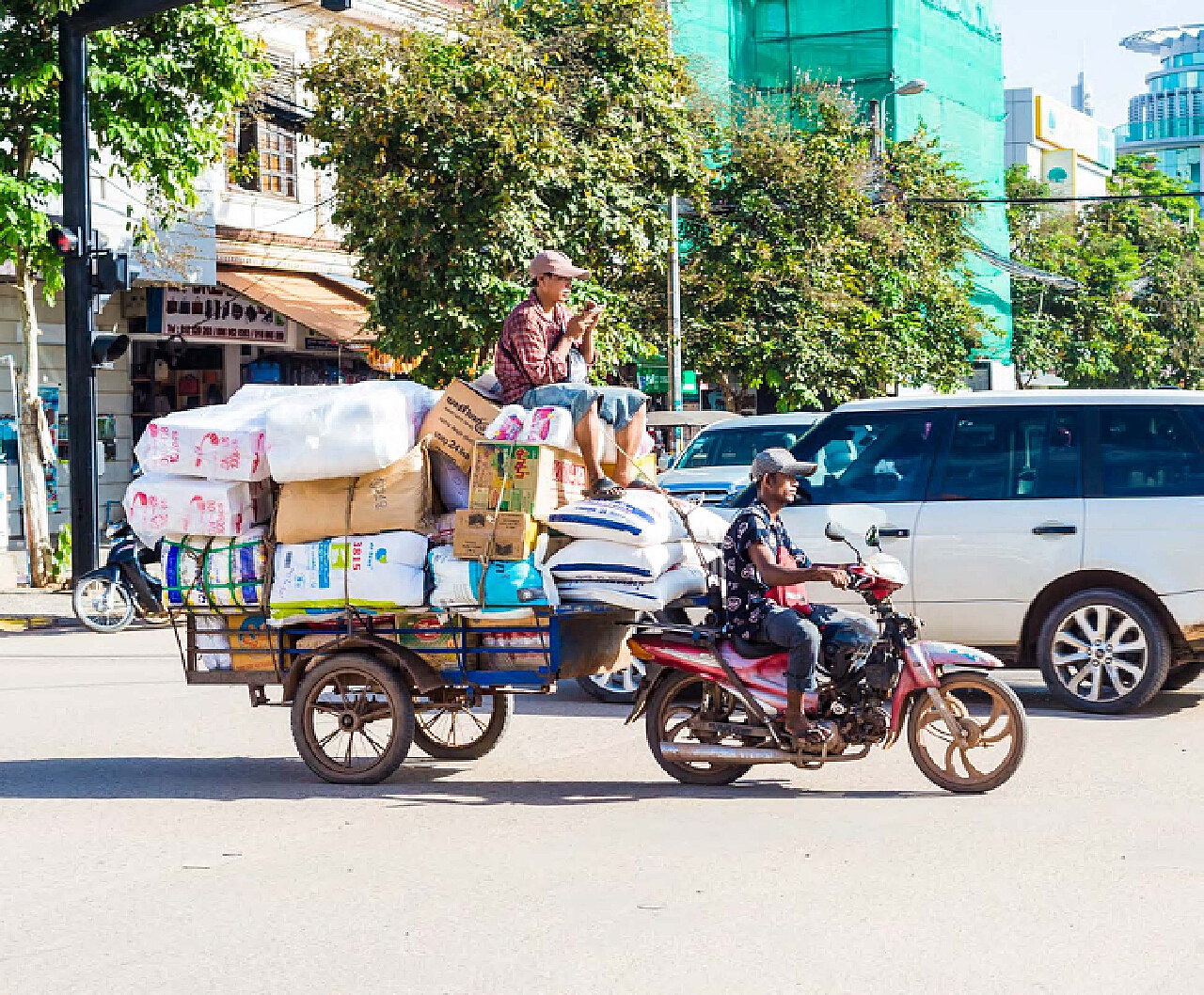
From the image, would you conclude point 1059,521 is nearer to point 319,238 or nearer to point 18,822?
point 18,822

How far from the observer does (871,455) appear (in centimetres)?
1084

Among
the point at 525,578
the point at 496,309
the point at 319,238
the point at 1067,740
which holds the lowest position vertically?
the point at 1067,740

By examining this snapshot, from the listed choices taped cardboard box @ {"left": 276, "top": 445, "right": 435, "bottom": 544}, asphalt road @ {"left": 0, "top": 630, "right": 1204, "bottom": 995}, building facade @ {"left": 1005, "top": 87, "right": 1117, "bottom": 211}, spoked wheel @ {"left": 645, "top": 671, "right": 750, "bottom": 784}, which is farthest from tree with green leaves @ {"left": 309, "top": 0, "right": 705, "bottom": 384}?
building facade @ {"left": 1005, "top": 87, "right": 1117, "bottom": 211}

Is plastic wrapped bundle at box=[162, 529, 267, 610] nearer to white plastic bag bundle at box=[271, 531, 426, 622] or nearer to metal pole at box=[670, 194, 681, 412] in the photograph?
white plastic bag bundle at box=[271, 531, 426, 622]

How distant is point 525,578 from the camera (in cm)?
801

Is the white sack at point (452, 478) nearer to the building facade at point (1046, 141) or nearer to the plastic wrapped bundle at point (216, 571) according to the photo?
the plastic wrapped bundle at point (216, 571)

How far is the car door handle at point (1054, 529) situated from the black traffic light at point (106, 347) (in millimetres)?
10346

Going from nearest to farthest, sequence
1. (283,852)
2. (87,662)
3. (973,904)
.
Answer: (973,904)
(283,852)
(87,662)

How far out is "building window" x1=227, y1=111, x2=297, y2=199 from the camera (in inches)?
Answer: 1007

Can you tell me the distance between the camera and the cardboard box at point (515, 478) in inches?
316

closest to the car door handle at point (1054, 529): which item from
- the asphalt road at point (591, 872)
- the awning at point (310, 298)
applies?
the asphalt road at point (591, 872)

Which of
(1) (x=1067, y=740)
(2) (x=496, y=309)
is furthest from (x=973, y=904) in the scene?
(2) (x=496, y=309)

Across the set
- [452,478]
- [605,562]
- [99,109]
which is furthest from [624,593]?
[99,109]

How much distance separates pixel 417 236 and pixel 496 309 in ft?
4.28
